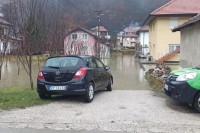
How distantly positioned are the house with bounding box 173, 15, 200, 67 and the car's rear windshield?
5.95 m

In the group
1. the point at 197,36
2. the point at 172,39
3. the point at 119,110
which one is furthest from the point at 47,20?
the point at 172,39

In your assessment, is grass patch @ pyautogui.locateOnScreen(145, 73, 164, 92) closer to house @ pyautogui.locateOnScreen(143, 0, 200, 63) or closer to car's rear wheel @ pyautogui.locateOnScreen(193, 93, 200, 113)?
car's rear wheel @ pyautogui.locateOnScreen(193, 93, 200, 113)

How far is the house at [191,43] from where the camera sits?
11.8 m

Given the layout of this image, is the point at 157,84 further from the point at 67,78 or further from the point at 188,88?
the point at 67,78

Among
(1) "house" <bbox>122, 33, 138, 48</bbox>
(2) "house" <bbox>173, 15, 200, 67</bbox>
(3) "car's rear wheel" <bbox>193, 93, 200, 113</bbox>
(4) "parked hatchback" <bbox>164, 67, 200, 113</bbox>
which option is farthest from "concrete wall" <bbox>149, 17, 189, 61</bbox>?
(1) "house" <bbox>122, 33, 138, 48</bbox>

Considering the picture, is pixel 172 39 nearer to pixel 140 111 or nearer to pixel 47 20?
pixel 47 20

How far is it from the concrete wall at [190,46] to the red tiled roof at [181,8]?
15.9m

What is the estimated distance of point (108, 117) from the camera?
5.91 meters

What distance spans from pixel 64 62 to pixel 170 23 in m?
25.5

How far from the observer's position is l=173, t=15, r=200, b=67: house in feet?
38.8

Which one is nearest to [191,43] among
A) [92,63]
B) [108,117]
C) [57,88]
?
[92,63]

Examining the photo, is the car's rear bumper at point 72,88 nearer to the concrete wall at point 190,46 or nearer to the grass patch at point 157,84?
the grass patch at point 157,84

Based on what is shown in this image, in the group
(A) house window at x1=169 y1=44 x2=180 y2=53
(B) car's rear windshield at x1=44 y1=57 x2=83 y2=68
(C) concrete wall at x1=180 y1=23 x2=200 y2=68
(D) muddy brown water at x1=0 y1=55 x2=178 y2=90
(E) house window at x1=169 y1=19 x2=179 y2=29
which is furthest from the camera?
(A) house window at x1=169 y1=44 x2=180 y2=53

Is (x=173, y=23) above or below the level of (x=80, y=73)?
above
